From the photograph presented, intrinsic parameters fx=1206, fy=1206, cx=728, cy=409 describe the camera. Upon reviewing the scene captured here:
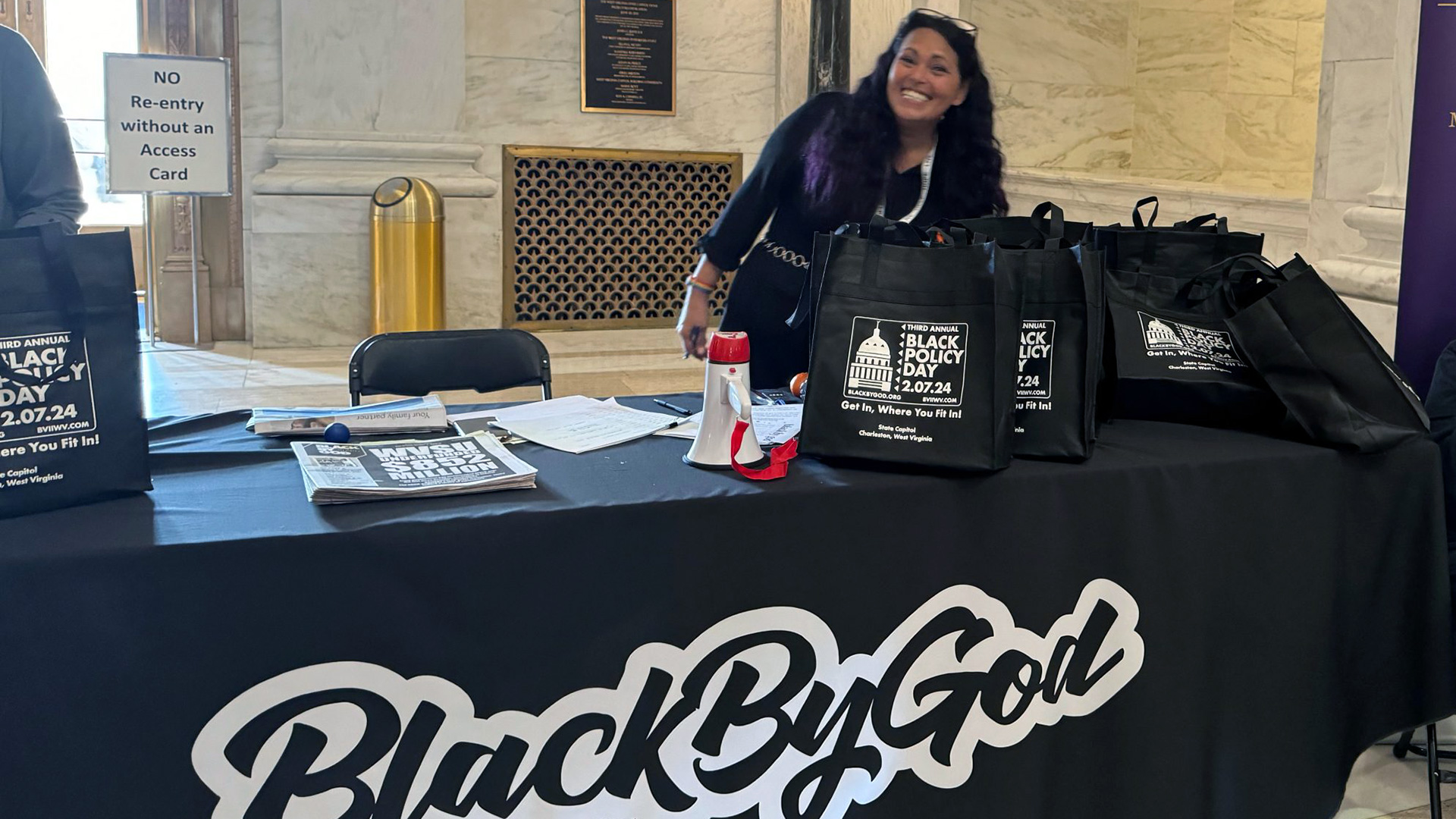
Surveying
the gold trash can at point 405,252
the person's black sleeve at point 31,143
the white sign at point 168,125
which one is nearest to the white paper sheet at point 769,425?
the person's black sleeve at point 31,143

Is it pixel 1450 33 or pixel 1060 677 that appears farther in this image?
pixel 1450 33

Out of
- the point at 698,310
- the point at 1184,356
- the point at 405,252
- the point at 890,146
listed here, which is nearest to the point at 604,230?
the point at 405,252

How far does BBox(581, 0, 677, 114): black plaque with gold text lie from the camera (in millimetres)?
6711

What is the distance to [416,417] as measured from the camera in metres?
1.89

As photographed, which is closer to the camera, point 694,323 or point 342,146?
point 694,323

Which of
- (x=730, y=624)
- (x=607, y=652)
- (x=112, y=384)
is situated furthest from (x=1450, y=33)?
(x=112, y=384)

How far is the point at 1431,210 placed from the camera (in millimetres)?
2576

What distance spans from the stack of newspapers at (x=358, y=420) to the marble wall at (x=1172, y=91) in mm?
6496

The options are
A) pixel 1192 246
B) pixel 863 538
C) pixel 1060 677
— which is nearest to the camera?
pixel 863 538

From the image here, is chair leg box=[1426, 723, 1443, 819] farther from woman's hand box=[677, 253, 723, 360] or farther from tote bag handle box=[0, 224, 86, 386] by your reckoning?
tote bag handle box=[0, 224, 86, 386]

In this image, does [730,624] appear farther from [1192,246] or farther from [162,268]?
[162,268]

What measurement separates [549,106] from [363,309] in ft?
5.02

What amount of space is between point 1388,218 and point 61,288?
3247mm

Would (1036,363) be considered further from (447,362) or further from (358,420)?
(447,362)
